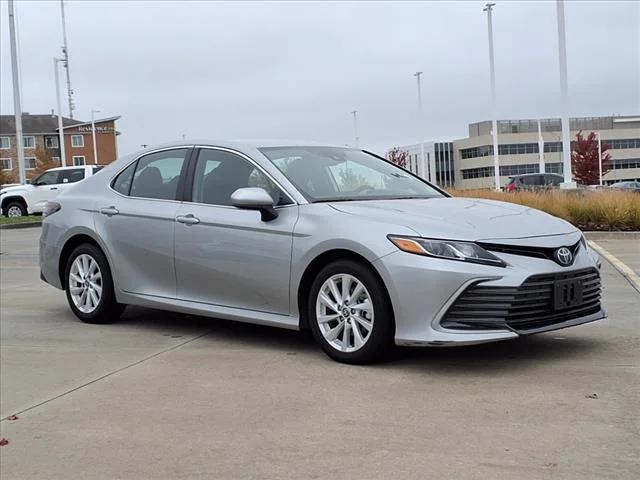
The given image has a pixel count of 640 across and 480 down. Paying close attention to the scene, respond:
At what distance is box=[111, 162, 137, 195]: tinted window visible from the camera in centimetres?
697

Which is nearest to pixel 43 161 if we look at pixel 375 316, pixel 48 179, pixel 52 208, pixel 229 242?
pixel 48 179

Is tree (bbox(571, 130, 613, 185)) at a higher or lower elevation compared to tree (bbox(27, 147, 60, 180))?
lower

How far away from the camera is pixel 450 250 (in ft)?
15.8

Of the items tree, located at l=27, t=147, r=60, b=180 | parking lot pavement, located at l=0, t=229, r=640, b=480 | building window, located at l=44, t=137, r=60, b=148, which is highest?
building window, located at l=44, t=137, r=60, b=148

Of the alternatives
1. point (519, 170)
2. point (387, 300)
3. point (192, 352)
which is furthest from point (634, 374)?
point (519, 170)

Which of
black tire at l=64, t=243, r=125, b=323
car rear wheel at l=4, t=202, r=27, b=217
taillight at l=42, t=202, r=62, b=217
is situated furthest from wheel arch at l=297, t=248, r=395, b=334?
car rear wheel at l=4, t=202, r=27, b=217

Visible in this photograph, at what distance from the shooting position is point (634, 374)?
15.7 feet

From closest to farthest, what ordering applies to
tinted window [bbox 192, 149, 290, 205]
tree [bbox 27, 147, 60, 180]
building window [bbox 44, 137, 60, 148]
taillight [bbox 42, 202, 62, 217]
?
1. tinted window [bbox 192, 149, 290, 205]
2. taillight [bbox 42, 202, 62, 217]
3. tree [bbox 27, 147, 60, 180]
4. building window [bbox 44, 137, 60, 148]

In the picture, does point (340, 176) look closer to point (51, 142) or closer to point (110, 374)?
point (110, 374)

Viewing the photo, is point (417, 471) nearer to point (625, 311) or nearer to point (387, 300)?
point (387, 300)

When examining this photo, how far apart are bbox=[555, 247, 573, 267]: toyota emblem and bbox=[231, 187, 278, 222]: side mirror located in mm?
1929

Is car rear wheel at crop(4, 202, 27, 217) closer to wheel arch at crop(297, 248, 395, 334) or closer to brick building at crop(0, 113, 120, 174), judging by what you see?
wheel arch at crop(297, 248, 395, 334)

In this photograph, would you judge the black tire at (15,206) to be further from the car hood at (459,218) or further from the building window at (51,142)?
the building window at (51,142)

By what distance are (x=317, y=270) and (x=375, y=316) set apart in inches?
24.4
